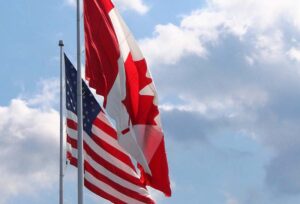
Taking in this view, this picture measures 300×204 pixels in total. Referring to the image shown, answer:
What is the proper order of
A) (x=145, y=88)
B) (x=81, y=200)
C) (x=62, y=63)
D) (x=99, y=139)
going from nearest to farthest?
(x=81, y=200) < (x=145, y=88) < (x=99, y=139) < (x=62, y=63)

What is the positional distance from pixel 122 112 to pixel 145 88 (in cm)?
110

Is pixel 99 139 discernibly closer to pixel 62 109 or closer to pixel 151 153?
pixel 151 153

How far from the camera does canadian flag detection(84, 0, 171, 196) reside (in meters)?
20.3

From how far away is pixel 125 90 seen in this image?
20375mm

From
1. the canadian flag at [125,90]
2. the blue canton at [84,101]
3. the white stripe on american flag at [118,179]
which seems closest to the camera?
the canadian flag at [125,90]

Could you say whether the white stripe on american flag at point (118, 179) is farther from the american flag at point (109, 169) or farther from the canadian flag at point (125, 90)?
the canadian flag at point (125, 90)

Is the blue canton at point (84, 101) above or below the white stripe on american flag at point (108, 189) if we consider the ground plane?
above

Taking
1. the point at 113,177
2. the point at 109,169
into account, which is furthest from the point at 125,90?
the point at 113,177

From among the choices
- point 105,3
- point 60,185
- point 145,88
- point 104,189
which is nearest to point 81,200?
point 104,189

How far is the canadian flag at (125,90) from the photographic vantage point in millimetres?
20266

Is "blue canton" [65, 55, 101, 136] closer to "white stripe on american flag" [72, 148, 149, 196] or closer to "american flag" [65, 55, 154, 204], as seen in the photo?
"american flag" [65, 55, 154, 204]

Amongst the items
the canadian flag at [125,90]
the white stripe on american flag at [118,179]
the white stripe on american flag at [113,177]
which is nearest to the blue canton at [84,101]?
the white stripe on american flag at [113,177]

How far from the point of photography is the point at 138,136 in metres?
20.2

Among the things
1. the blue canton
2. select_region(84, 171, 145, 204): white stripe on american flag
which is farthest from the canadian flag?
the blue canton
